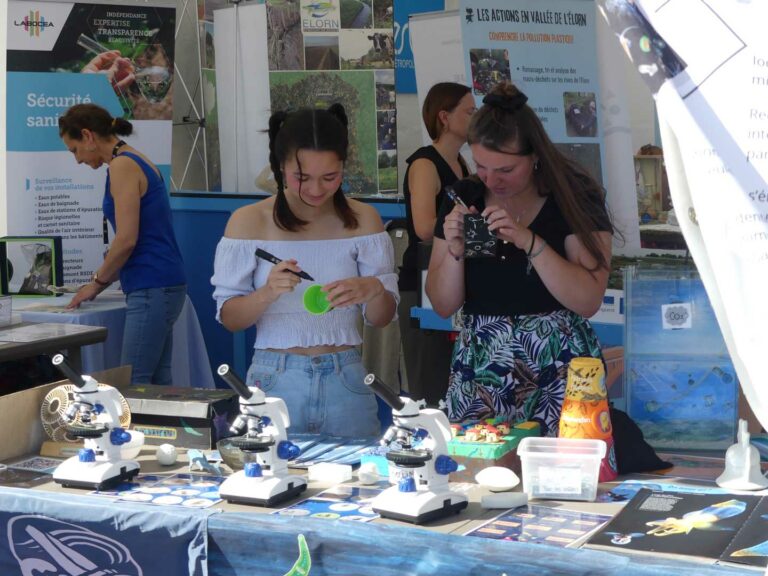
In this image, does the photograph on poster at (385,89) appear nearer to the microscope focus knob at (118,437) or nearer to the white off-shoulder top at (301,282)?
the white off-shoulder top at (301,282)

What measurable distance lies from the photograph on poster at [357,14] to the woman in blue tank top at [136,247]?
73.8 inches

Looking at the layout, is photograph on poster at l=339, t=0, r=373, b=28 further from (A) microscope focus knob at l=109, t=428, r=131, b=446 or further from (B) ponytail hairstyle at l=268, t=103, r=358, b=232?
(A) microscope focus knob at l=109, t=428, r=131, b=446

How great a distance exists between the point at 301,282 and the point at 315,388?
26 cm

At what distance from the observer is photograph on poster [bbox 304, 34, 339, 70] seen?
5832 millimetres

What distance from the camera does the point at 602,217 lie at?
2.44m

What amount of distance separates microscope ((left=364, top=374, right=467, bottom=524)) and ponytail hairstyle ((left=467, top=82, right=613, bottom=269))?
26.4 inches

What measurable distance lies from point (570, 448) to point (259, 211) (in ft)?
3.29

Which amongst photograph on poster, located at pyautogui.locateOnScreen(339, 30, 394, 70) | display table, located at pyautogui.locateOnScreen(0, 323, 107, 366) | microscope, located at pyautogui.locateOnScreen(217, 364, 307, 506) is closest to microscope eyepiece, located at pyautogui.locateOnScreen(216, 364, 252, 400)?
microscope, located at pyautogui.locateOnScreen(217, 364, 307, 506)

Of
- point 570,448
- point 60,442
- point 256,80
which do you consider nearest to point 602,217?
point 570,448

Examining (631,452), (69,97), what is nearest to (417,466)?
(631,452)

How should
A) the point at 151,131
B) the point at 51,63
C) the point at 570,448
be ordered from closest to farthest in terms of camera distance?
the point at 570,448 < the point at 51,63 < the point at 151,131

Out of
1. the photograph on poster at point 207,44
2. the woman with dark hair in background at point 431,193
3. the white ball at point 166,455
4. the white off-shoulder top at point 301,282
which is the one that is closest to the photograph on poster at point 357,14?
the photograph on poster at point 207,44

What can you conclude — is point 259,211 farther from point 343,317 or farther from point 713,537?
point 713,537

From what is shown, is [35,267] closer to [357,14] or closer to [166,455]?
[357,14]
